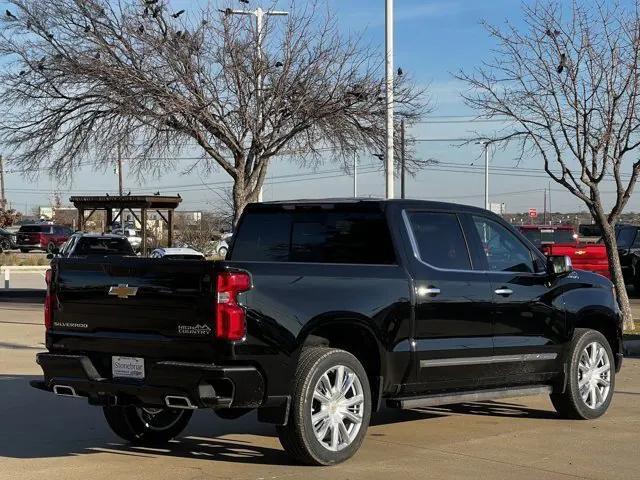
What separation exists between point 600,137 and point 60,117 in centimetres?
1146

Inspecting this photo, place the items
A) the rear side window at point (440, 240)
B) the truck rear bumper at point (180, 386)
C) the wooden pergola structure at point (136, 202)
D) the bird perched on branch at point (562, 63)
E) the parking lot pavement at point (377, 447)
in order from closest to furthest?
the truck rear bumper at point (180, 386), the parking lot pavement at point (377, 447), the rear side window at point (440, 240), the bird perched on branch at point (562, 63), the wooden pergola structure at point (136, 202)

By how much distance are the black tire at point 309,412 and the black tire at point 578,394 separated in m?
2.67

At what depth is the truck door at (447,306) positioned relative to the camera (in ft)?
24.1

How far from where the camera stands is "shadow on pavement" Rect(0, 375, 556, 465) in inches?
287

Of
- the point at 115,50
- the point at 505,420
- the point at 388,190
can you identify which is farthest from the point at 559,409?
the point at 115,50

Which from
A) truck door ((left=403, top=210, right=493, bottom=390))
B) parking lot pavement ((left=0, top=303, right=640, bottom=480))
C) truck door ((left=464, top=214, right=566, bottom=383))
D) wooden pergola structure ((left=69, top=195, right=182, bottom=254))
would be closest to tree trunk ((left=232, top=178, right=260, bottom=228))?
parking lot pavement ((left=0, top=303, right=640, bottom=480))

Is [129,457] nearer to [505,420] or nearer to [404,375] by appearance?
[404,375]

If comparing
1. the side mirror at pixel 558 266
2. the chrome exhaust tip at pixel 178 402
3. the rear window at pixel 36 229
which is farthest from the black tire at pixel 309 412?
the rear window at pixel 36 229

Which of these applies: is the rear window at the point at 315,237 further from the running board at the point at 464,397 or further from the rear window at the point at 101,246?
the rear window at the point at 101,246

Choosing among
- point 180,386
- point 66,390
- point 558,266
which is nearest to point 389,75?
point 558,266

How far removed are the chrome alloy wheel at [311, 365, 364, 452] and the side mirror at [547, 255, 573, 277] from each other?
2.50 m

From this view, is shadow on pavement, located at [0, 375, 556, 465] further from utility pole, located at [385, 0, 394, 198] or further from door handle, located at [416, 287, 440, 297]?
utility pole, located at [385, 0, 394, 198]

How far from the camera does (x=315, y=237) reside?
7.70m

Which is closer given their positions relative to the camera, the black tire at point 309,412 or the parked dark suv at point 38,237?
the black tire at point 309,412
